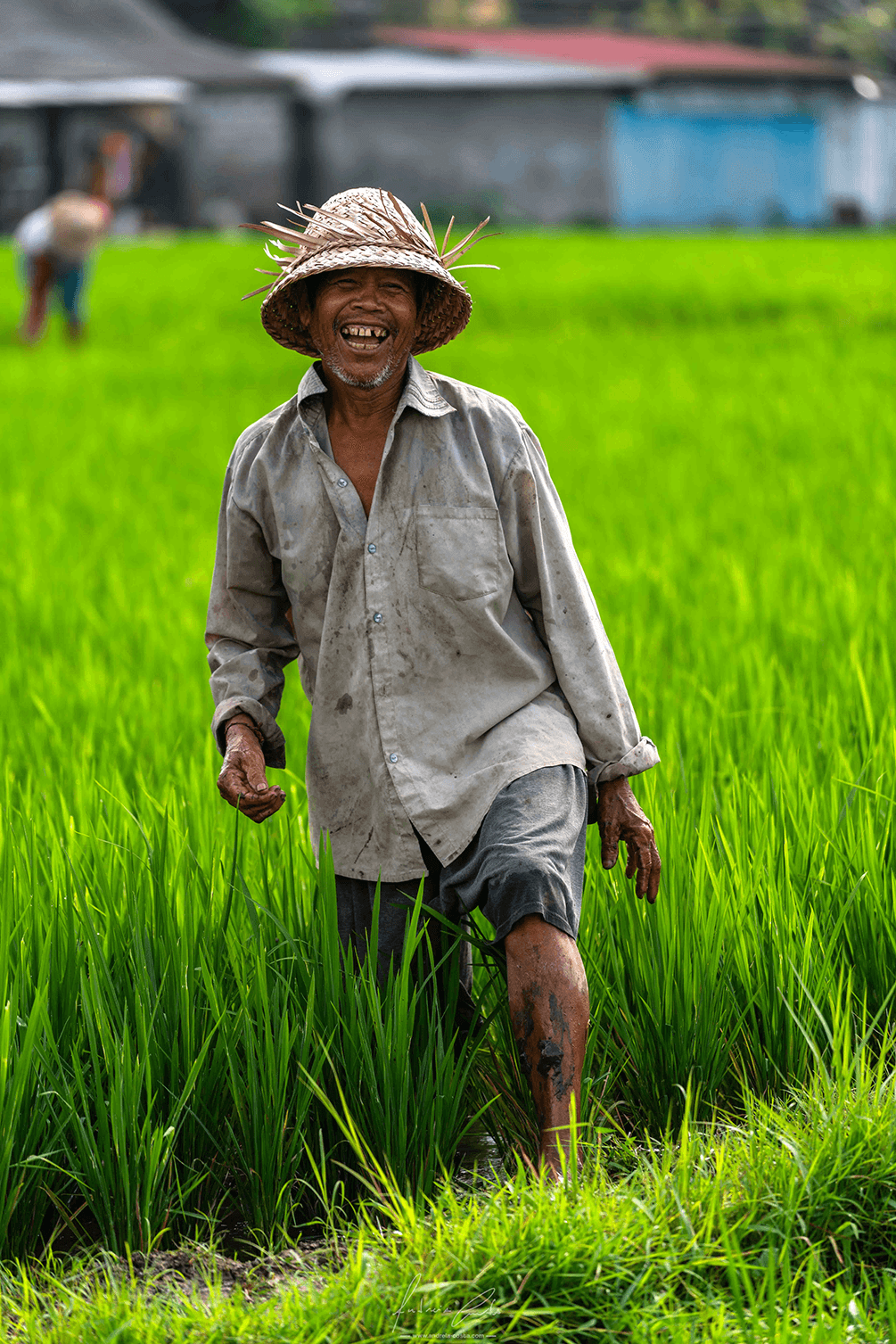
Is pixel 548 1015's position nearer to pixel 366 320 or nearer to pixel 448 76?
pixel 366 320

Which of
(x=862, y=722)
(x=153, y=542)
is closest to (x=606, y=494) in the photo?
(x=153, y=542)

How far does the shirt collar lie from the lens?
193 centimetres

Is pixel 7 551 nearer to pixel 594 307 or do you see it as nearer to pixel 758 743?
pixel 758 743

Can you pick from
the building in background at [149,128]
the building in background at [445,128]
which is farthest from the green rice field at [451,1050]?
the building in background at [149,128]

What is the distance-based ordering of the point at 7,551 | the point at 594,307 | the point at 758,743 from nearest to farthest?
the point at 758,743
the point at 7,551
the point at 594,307

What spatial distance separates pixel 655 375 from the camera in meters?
9.67

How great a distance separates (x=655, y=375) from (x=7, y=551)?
526 cm

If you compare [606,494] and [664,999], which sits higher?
[606,494]

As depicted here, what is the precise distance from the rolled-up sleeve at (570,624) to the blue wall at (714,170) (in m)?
25.9

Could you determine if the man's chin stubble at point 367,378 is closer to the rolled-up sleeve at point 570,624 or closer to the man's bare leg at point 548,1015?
the rolled-up sleeve at point 570,624

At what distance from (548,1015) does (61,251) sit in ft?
32.9

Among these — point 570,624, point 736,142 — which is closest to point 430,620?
point 570,624

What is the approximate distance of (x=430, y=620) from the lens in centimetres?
194

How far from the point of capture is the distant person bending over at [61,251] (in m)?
10.4
